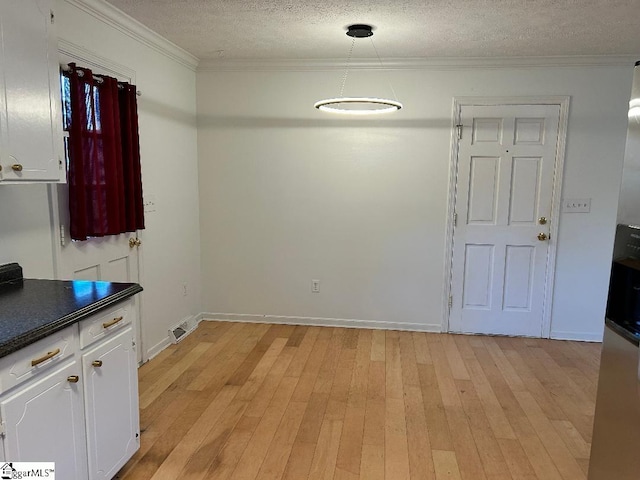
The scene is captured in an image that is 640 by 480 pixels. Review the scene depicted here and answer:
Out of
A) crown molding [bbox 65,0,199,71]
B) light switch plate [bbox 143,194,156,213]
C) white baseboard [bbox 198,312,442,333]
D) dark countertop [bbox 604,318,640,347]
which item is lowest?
white baseboard [bbox 198,312,442,333]

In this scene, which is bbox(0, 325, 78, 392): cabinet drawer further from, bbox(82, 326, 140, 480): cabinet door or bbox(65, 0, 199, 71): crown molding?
bbox(65, 0, 199, 71): crown molding

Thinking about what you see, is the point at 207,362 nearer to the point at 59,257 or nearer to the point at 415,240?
the point at 59,257

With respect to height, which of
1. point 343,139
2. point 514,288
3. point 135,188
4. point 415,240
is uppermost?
point 343,139

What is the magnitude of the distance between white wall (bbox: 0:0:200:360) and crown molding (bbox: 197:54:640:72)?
46 cm

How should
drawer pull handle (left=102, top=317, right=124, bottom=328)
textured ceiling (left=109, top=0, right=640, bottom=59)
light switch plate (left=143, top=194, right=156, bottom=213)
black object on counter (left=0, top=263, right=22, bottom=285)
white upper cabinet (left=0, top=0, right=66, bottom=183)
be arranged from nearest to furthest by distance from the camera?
1. white upper cabinet (left=0, top=0, right=66, bottom=183)
2. drawer pull handle (left=102, top=317, right=124, bottom=328)
3. black object on counter (left=0, top=263, right=22, bottom=285)
4. textured ceiling (left=109, top=0, right=640, bottom=59)
5. light switch plate (left=143, top=194, right=156, bottom=213)

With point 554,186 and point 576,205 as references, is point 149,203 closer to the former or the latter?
point 554,186

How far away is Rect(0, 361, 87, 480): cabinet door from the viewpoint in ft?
4.90

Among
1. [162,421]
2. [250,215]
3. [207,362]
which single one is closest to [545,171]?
[250,215]

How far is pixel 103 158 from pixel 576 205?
12.4 feet

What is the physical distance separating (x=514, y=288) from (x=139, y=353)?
10.7 ft

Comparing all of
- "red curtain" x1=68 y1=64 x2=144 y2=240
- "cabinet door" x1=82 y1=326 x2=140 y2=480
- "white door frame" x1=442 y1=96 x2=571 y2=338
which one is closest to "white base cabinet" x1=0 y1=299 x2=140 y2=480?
"cabinet door" x1=82 y1=326 x2=140 y2=480

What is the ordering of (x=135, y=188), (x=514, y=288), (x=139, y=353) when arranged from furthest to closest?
(x=514, y=288) < (x=139, y=353) < (x=135, y=188)

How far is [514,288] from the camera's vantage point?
4.14 metres

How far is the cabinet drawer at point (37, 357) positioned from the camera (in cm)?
147
